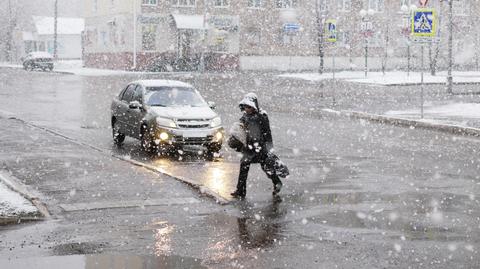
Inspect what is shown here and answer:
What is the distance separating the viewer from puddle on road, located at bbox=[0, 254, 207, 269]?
24.3ft

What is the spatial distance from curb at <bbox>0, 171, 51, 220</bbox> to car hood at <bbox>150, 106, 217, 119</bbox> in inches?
159

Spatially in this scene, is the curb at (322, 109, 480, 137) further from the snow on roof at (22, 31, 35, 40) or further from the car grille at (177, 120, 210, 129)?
the snow on roof at (22, 31, 35, 40)

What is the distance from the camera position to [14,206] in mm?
9734

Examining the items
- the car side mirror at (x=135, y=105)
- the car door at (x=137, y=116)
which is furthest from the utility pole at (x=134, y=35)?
the car side mirror at (x=135, y=105)

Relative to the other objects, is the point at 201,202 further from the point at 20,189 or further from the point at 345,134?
the point at 345,134

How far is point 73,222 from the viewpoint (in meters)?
9.42

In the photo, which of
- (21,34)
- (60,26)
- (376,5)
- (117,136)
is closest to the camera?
(117,136)

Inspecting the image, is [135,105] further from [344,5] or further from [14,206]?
[344,5]

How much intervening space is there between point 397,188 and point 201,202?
335 centimetres

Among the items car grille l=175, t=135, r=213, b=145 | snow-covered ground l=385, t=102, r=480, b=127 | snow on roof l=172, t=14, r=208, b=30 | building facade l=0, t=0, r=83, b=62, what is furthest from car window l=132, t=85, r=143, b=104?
building facade l=0, t=0, r=83, b=62

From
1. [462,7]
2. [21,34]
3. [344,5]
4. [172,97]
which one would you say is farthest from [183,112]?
[21,34]

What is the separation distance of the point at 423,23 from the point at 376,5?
5029 cm

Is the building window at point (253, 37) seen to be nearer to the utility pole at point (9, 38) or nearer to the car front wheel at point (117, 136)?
the utility pole at point (9, 38)

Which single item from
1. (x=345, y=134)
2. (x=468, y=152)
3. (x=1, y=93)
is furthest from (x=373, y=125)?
(x=1, y=93)
